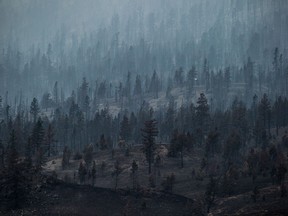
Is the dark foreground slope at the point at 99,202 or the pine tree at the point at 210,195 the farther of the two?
the dark foreground slope at the point at 99,202

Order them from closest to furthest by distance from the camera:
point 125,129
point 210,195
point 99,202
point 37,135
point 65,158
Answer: point 210,195 → point 99,202 → point 37,135 → point 65,158 → point 125,129

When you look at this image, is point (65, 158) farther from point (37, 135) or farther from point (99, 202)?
point (99, 202)

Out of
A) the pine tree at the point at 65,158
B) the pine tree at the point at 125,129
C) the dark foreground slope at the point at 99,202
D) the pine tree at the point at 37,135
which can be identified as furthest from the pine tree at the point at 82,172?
the pine tree at the point at 125,129

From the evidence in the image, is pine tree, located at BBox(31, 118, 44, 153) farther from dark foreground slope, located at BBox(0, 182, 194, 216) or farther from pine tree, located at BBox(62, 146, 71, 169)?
dark foreground slope, located at BBox(0, 182, 194, 216)

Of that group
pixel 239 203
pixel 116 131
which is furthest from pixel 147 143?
pixel 116 131

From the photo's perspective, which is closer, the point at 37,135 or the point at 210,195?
the point at 210,195

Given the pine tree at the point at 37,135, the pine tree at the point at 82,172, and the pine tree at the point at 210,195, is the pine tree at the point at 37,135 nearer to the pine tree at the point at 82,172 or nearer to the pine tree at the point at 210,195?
the pine tree at the point at 82,172

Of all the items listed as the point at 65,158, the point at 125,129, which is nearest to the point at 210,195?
the point at 65,158

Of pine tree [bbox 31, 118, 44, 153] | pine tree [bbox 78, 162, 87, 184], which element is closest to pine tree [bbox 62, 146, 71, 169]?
pine tree [bbox 31, 118, 44, 153]
